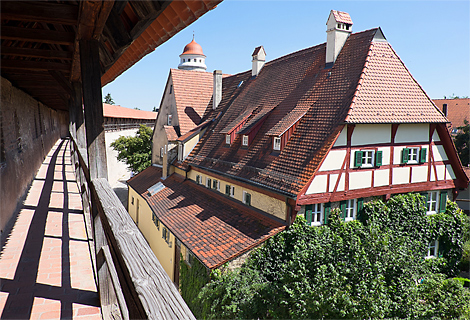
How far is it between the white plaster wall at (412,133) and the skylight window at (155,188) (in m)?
11.7

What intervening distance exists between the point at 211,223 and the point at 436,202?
368 inches

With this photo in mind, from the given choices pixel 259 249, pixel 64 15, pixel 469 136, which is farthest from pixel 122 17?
pixel 469 136

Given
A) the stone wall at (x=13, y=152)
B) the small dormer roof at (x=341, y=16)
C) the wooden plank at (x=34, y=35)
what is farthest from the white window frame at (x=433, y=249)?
the wooden plank at (x=34, y=35)

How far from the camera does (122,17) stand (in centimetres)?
308

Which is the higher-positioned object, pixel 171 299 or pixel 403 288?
pixel 171 299

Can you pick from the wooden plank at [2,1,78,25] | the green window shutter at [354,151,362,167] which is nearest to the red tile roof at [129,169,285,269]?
the green window shutter at [354,151,362,167]

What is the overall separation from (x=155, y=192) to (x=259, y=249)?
9302 mm

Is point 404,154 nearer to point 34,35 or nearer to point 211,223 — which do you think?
point 211,223

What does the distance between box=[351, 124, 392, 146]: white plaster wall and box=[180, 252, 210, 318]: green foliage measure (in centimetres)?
650

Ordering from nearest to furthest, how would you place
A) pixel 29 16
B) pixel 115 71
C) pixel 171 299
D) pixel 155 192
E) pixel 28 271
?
pixel 171 299 < pixel 29 16 < pixel 28 271 < pixel 115 71 < pixel 155 192

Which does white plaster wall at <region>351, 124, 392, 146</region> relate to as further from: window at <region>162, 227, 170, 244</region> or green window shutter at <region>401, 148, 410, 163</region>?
window at <region>162, 227, 170, 244</region>

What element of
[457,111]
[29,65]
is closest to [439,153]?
[29,65]

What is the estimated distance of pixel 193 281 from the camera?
1159 cm

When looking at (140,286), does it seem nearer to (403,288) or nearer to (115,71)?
(115,71)
